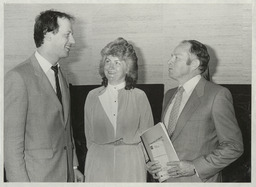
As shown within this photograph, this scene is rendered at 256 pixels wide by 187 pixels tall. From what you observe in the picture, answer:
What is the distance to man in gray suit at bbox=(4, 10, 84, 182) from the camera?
143 centimetres

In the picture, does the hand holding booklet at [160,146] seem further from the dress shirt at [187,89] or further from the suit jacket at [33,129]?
the suit jacket at [33,129]

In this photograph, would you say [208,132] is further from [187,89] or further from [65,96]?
[65,96]

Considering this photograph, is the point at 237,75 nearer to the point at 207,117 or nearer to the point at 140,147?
the point at 207,117

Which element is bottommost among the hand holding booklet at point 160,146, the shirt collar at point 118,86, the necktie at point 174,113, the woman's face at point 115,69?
the hand holding booklet at point 160,146

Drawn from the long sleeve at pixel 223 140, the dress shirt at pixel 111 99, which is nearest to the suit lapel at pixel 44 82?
the dress shirt at pixel 111 99

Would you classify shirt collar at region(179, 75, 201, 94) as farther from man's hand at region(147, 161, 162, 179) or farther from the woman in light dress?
man's hand at region(147, 161, 162, 179)

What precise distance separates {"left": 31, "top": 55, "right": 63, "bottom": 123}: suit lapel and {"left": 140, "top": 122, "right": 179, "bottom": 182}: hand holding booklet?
0.45 metres

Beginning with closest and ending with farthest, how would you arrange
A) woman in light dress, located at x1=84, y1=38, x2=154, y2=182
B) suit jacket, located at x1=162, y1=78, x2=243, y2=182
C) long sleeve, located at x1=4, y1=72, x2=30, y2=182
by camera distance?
1. long sleeve, located at x1=4, y1=72, x2=30, y2=182
2. suit jacket, located at x1=162, y1=78, x2=243, y2=182
3. woman in light dress, located at x1=84, y1=38, x2=154, y2=182

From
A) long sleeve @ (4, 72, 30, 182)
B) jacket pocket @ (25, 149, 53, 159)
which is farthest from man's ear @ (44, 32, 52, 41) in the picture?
jacket pocket @ (25, 149, 53, 159)

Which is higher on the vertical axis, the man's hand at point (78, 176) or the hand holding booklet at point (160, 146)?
the hand holding booklet at point (160, 146)

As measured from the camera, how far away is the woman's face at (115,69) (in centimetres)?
162

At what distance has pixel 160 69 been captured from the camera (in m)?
1.64

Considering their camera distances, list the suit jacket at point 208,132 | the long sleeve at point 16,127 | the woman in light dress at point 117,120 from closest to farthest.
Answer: the long sleeve at point 16,127 → the suit jacket at point 208,132 → the woman in light dress at point 117,120

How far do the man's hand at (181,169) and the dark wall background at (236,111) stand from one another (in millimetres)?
127
